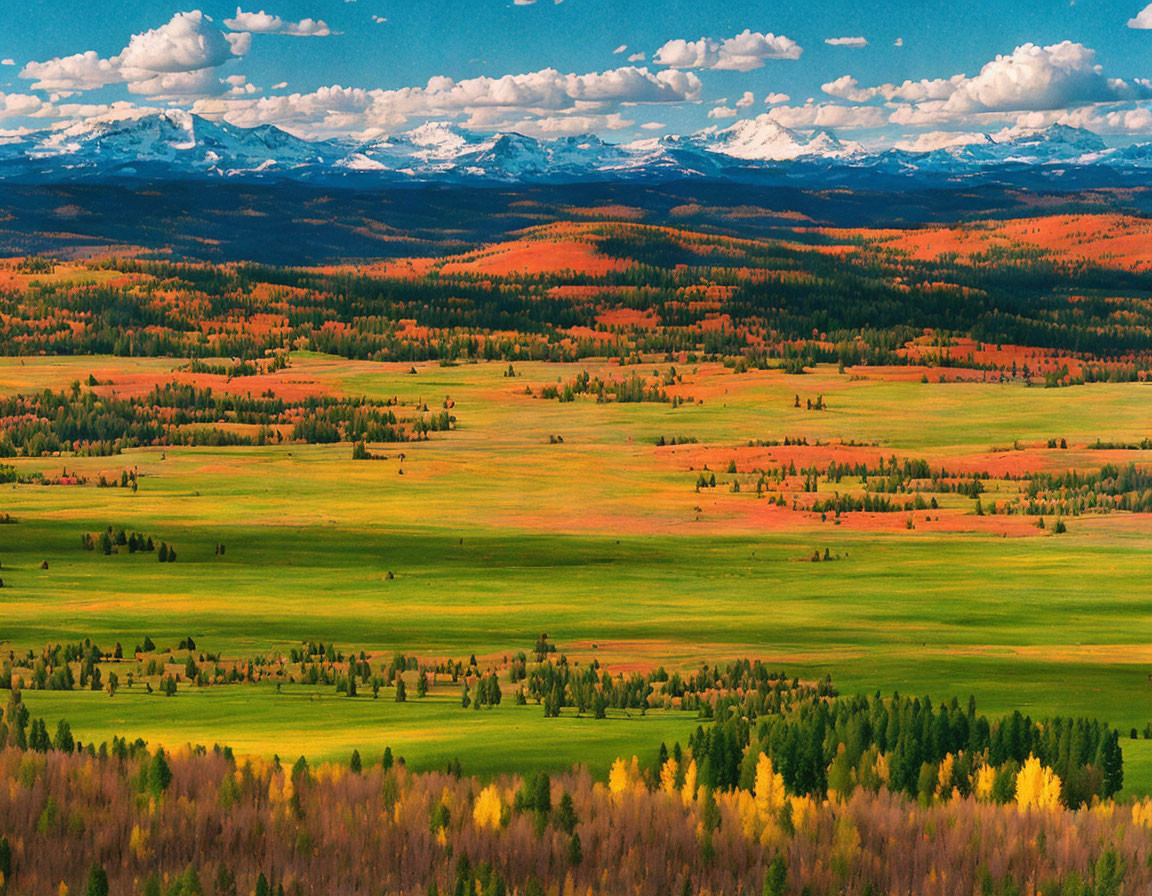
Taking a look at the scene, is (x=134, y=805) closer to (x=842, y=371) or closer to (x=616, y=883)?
(x=616, y=883)

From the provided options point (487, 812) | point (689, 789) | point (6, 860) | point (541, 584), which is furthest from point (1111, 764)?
point (541, 584)

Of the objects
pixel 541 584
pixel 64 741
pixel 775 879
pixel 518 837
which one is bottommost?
pixel 541 584

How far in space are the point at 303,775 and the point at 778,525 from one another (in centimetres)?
3979

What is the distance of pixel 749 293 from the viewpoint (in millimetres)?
183250

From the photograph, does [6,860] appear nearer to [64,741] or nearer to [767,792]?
[64,741]

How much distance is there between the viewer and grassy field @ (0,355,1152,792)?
18.3 m

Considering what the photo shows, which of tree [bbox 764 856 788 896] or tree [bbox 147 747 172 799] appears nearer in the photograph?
tree [bbox 764 856 788 896]

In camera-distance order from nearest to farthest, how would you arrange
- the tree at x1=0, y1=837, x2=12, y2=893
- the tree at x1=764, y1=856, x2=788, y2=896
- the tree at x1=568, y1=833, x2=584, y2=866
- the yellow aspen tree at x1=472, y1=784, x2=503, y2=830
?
1. the tree at x1=764, y1=856, x2=788, y2=896
2. the tree at x1=0, y1=837, x2=12, y2=893
3. the tree at x1=568, y1=833, x2=584, y2=866
4. the yellow aspen tree at x1=472, y1=784, x2=503, y2=830

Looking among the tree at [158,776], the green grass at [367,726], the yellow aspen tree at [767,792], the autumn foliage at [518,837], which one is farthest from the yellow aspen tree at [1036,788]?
the tree at [158,776]

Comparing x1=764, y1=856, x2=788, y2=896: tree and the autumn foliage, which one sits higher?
x1=764, y1=856, x2=788, y2=896: tree

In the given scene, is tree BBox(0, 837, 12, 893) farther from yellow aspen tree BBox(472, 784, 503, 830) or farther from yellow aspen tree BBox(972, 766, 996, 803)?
yellow aspen tree BBox(972, 766, 996, 803)

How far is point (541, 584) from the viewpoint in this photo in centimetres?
3516

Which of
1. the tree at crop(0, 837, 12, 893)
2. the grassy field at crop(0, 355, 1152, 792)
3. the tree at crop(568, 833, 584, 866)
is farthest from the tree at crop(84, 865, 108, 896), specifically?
the grassy field at crop(0, 355, 1152, 792)

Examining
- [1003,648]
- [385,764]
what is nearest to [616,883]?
[385,764]
